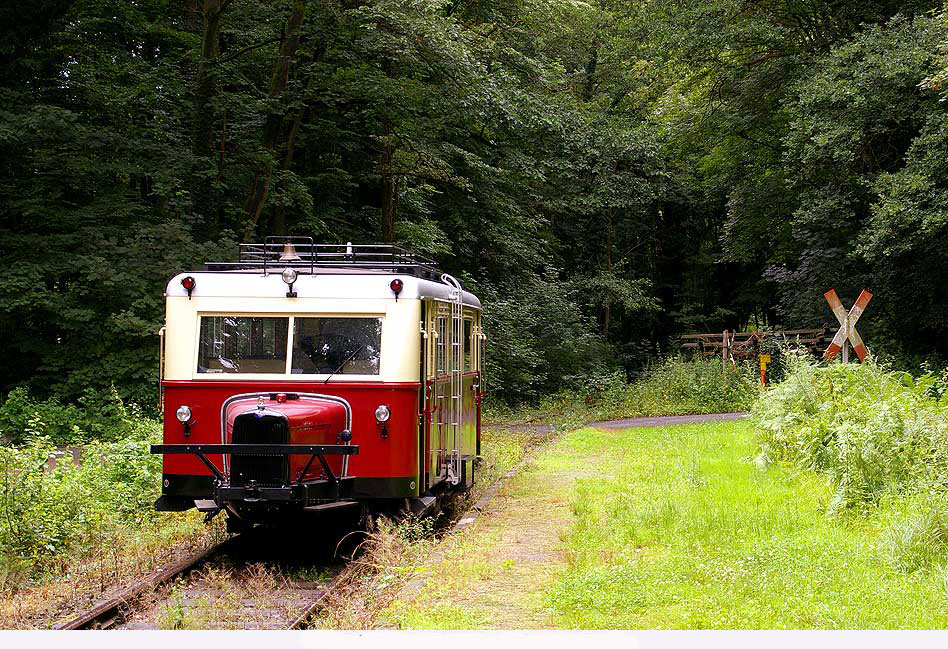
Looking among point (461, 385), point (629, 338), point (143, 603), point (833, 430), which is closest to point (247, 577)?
point (143, 603)

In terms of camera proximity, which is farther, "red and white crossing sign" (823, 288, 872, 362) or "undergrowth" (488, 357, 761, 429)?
"undergrowth" (488, 357, 761, 429)

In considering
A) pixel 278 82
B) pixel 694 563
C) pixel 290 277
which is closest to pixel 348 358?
pixel 290 277

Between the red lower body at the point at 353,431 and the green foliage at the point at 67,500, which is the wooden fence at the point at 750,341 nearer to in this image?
the green foliage at the point at 67,500

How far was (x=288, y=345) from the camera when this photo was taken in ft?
34.4

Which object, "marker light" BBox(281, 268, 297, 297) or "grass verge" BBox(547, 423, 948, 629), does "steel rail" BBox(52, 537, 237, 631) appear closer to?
"marker light" BBox(281, 268, 297, 297)

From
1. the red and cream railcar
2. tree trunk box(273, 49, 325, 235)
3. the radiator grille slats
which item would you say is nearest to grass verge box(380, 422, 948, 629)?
the red and cream railcar

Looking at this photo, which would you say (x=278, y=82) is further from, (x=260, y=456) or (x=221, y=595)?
(x=221, y=595)

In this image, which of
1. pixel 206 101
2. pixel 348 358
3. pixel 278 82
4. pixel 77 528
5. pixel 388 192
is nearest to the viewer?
pixel 348 358

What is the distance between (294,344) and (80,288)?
11.0 m

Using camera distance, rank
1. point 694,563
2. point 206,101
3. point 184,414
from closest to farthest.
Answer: point 694,563 < point 184,414 < point 206,101

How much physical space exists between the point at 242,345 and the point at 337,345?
3.12 ft

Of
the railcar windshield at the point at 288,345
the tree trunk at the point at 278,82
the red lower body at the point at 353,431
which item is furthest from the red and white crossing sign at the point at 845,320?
the tree trunk at the point at 278,82

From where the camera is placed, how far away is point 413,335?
10.4 meters

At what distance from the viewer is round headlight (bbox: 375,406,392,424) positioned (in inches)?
401
